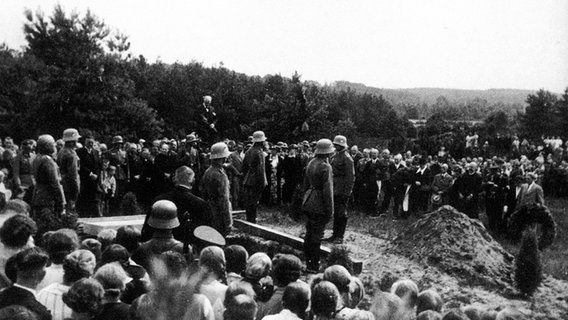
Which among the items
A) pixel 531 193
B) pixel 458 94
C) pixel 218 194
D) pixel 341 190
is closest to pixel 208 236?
pixel 218 194

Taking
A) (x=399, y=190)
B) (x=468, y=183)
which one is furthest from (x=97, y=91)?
(x=468, y=183)

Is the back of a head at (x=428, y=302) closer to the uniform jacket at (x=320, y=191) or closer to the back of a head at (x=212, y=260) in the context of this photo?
the back of a head at (x=212, y=260)

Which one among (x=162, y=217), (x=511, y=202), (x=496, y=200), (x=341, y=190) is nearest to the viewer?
(x=162, y=217)

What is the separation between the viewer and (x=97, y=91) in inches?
791

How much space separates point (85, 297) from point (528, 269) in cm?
676

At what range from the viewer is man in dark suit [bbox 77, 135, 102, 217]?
11.7m

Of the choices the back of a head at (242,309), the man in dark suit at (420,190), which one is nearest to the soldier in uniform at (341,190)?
the man in dark suit at (420,190)

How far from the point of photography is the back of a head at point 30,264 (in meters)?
3.92

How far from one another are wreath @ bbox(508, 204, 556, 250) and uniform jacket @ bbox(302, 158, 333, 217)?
5.12m

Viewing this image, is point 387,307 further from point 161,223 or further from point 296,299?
point 161,223

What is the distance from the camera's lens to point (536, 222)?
11.6m

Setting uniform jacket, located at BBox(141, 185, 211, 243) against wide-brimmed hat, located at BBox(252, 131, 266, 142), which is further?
wide-brimmed hat, located at BBox(252, 131, 266, 142)

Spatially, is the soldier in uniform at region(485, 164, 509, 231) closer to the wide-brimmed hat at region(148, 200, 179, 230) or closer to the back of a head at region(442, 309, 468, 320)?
the wide-brimmed hat at region(148, 200, 179, 230)

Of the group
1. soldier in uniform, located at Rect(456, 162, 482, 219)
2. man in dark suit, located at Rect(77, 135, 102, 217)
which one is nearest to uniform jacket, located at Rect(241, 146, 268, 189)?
man in dark suit, located at Rect(77, 135, 102, 217)
